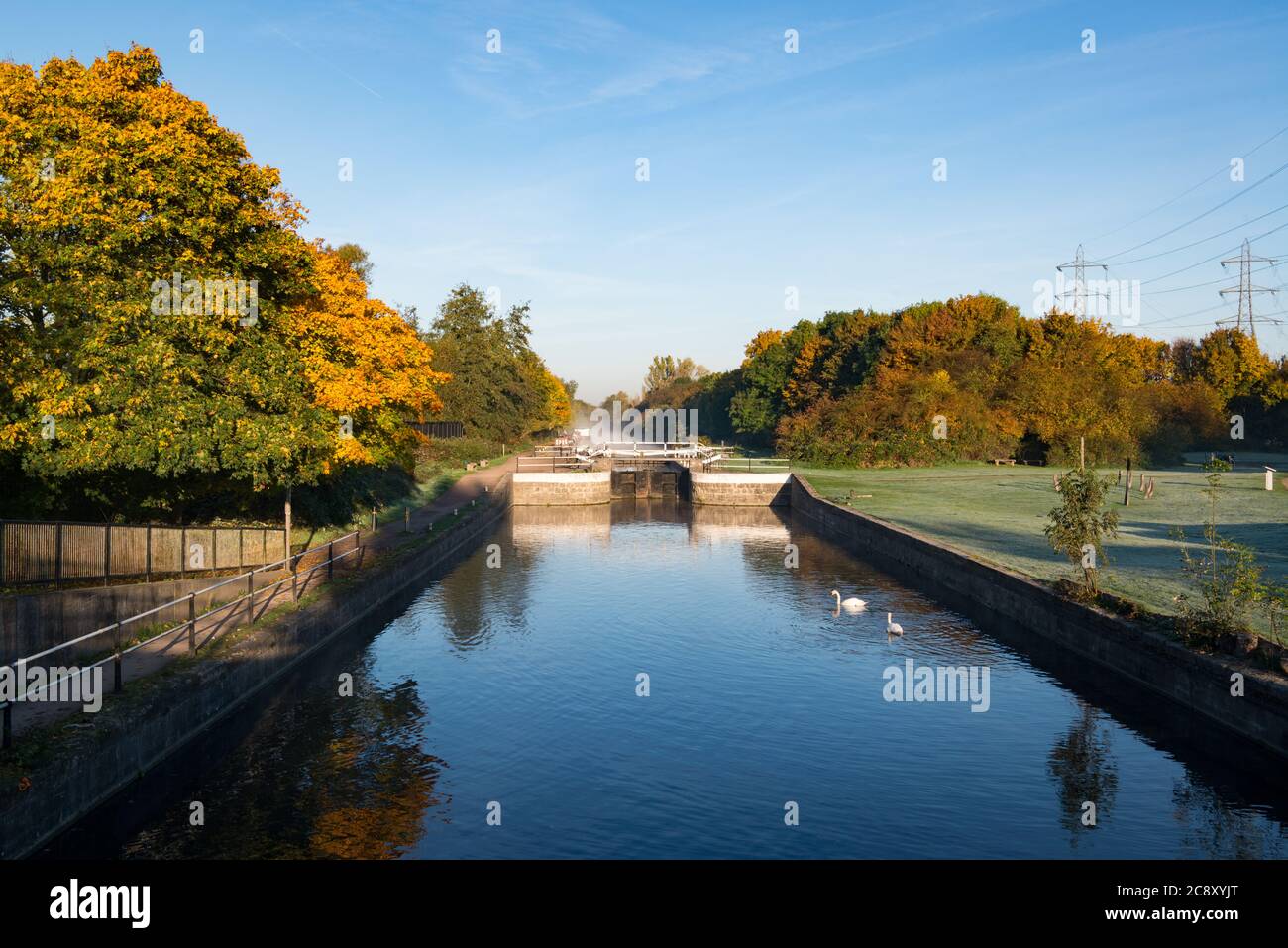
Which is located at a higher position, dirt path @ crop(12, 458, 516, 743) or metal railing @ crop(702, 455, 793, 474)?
metal railing @ crop(702, 455, 793, 474)

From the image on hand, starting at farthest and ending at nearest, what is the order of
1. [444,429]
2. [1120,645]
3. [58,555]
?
[444,429] < [1120,645] < [58,555]

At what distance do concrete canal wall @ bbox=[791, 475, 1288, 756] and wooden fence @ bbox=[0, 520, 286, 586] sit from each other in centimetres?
2254

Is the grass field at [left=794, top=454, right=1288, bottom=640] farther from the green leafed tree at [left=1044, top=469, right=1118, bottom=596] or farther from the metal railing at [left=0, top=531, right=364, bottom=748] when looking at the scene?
the metal railing at [left=0, top=531, right=364, bottom=748]

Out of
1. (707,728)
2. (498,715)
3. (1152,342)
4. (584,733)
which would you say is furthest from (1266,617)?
(1152,342)

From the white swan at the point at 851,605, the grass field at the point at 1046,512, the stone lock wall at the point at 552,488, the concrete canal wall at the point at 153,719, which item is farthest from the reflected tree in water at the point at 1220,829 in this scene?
the stone lock wall at the point at 552,488

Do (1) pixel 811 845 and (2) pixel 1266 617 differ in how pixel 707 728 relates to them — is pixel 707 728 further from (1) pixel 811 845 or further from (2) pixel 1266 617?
(2) pixel 1266 617

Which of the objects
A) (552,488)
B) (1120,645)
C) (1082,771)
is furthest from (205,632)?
(552,488)

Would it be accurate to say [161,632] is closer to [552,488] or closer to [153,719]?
[153,719]

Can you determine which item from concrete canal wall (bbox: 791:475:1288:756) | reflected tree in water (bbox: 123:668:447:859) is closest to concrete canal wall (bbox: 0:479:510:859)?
reflected tree in water (bbox: 123:668:447:859)

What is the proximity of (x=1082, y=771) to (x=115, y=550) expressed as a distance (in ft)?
72.9

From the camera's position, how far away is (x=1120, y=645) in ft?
76.0

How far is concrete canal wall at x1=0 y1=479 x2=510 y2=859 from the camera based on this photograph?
1320 centimetres

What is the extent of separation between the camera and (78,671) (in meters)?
15.4

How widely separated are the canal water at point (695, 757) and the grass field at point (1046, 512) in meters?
4.04
